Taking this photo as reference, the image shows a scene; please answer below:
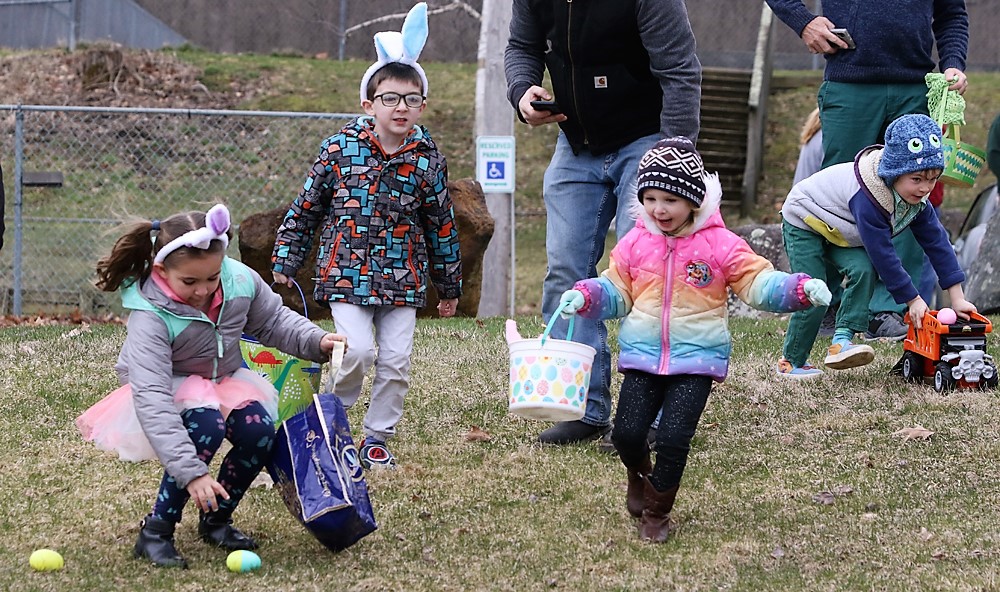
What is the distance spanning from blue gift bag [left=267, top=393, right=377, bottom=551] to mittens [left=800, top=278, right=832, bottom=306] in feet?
4.93

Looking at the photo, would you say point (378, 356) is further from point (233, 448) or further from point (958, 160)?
point (958, 160)

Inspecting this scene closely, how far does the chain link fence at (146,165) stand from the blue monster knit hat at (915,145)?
922cm

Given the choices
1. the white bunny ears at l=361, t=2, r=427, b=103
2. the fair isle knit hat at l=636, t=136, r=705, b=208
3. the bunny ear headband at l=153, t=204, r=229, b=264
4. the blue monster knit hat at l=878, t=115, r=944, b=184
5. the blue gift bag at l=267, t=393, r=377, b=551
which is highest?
the white bunny ears at l=361, t=2, r=427, b=103

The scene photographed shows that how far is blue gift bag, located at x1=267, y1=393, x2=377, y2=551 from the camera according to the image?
4012mm

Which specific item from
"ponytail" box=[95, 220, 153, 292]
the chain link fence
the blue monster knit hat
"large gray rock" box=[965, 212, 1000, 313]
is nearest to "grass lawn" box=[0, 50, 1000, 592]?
"ponytail" box=[95, 220, 153, 292]

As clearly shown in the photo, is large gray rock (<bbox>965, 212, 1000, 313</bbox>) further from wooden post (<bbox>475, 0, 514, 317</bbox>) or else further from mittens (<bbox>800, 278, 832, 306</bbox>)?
mittens (<bbox>800, 278, 832, 306</bbox>)

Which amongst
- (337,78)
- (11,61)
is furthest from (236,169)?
(11,61)

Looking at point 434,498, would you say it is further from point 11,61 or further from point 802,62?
point 802,62

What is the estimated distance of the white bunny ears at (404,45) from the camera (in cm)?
528

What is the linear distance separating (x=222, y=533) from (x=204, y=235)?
3.30ft

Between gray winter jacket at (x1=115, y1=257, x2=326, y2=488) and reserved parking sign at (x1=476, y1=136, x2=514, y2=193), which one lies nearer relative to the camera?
gray winter jacket at (x1=115, y1=257, x2=326, y2=488)

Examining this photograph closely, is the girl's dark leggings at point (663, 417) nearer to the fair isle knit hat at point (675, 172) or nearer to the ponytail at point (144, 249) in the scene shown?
the fair isle knit hat at point (675, 172)

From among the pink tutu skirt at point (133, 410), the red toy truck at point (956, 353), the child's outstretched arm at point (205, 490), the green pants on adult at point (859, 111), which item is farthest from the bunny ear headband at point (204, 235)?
the green pants on adult at point (859, 111)

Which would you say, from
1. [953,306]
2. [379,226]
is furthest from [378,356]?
[953,306]
